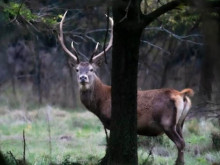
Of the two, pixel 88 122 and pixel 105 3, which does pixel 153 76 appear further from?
pixel 105 3

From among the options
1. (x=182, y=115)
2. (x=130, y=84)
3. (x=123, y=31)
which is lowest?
(x=182, y=115)

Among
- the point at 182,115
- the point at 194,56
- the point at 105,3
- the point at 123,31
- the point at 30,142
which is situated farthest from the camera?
the point at 194,56

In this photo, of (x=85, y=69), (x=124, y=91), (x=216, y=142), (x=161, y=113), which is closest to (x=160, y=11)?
(x=124, y=91)

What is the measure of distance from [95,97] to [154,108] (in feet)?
3.95

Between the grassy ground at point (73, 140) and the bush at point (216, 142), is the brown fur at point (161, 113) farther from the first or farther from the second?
the bush at point (216, 142)

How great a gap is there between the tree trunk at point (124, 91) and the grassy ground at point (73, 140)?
0.99m

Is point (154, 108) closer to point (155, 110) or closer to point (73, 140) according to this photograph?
point (155, 110)

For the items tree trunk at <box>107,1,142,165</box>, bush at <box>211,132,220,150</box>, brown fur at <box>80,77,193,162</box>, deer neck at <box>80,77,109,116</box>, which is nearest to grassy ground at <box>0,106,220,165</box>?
bush at <box>211,132,220,150</box>

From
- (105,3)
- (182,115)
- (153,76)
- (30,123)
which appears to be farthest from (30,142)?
(105,3)

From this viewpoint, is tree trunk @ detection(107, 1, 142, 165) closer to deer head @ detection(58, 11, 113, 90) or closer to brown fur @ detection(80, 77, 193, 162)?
brown fur @ detection(80, 77, 193, 162)

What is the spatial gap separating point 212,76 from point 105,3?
90 cm

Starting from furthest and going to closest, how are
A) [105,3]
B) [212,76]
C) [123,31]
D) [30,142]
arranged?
[30,142]
[123,31]
[105,3]
[212,76]

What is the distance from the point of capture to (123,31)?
6625 millimetres

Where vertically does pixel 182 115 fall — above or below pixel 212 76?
below
